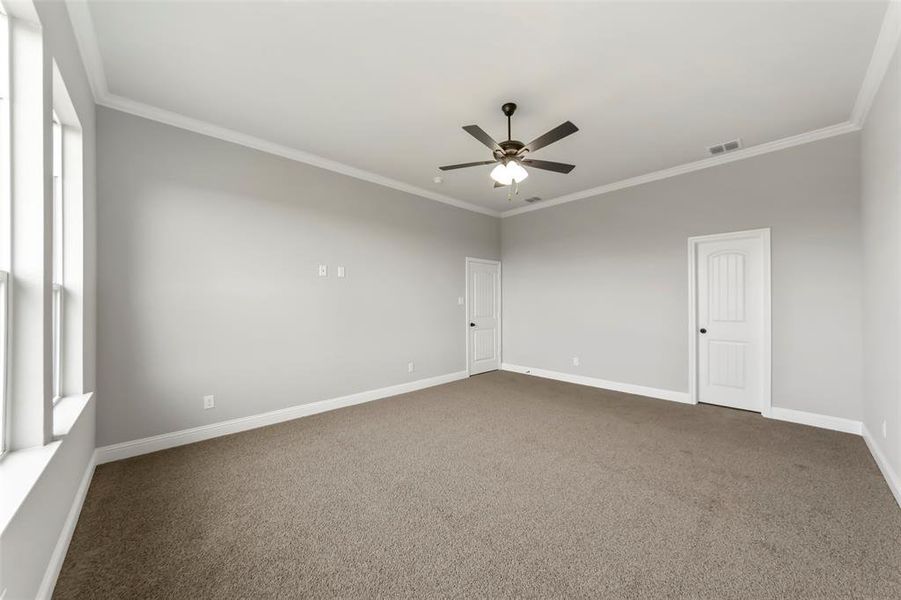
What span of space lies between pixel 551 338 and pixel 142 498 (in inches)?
199

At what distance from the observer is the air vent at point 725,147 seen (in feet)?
12.2

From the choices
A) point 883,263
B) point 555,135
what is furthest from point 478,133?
point 883,263

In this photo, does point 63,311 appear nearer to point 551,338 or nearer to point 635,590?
point 635,590

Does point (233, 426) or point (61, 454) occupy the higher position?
point (61, 454)

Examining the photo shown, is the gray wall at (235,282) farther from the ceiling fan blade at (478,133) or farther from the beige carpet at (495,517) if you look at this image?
the ceiling fan blade at (478,133)

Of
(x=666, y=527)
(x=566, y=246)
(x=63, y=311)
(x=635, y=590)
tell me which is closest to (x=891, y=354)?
(x=666, y=527)

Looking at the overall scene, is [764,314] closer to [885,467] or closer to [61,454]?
[885,467]

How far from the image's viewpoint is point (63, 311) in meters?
2.37

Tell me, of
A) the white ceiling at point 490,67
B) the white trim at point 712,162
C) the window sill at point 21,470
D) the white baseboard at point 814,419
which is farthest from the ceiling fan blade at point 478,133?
the white baseboard at point 814,419

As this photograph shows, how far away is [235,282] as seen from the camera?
3521 millimetres

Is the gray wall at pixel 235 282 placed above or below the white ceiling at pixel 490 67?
below

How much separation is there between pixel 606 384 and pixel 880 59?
3.98 m

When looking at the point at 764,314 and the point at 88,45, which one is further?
the point at 764,314

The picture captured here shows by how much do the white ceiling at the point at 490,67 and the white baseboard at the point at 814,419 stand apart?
2801mm
